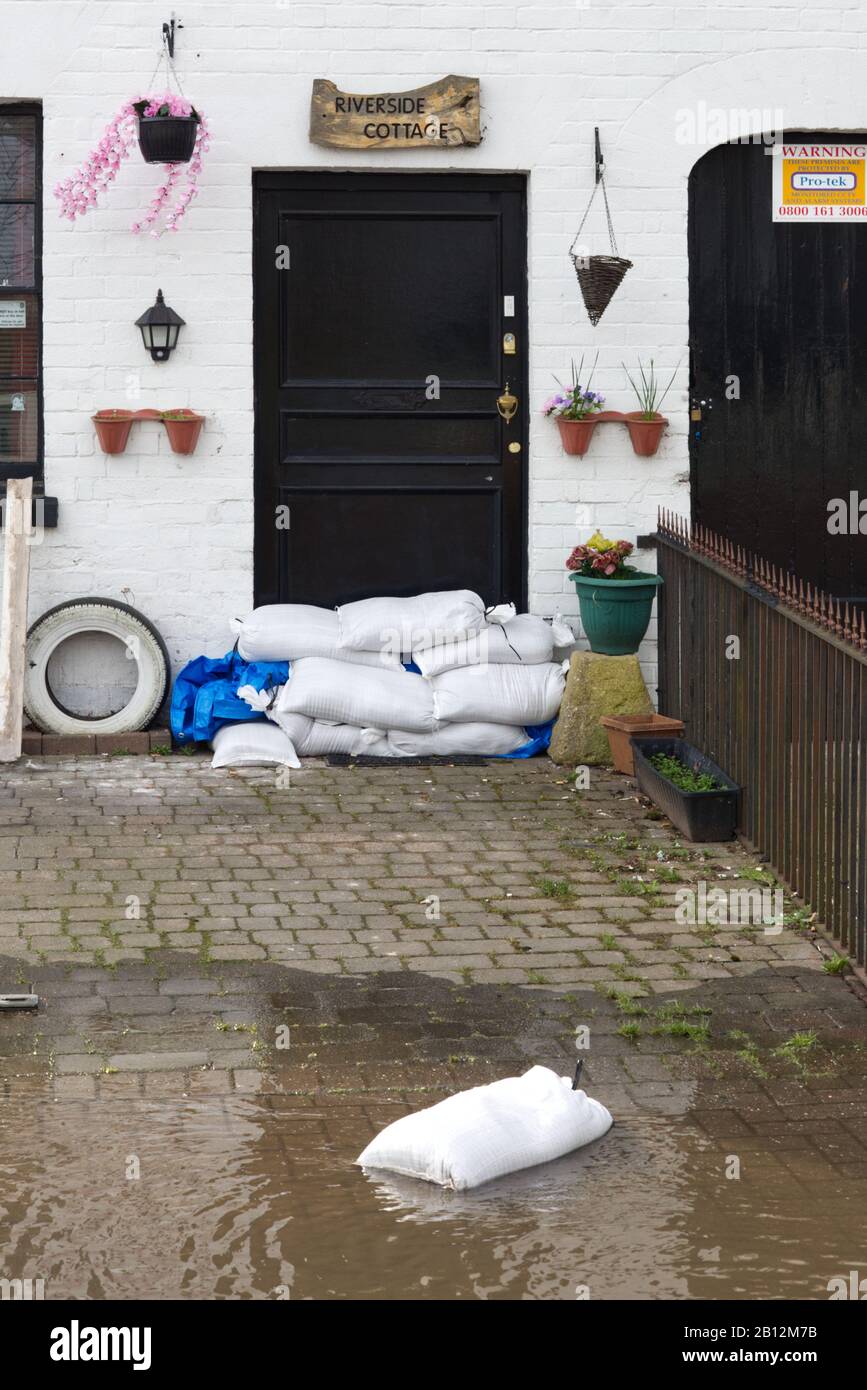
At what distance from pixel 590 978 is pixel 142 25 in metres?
5.44

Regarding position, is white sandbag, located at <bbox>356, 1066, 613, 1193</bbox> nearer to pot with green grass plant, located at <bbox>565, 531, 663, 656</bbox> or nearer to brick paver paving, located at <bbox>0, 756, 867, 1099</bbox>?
brick paver paving, located at <bbox>0, 756, 867, 1099</bbox>

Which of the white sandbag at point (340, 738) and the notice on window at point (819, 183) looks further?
the notice on window at point (819, 183)

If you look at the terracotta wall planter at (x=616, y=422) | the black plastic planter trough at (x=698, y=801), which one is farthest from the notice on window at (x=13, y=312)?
the black plastic planter trough at (x=698, y=801)

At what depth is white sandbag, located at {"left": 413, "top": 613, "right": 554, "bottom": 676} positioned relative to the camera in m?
9.05

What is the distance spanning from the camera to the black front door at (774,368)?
9.56 m

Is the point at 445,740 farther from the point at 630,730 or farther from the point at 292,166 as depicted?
the point at 292,166

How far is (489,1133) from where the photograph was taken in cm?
468

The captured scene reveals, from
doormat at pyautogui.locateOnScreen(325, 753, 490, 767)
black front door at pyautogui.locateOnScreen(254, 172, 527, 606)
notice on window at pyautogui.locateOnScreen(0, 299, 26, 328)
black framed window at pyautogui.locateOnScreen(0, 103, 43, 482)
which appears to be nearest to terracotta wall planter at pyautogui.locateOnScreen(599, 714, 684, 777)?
doormat at pyautogui.locateOnScreen(325, 753, 490, 767)

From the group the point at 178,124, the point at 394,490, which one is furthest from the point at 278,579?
the point at 178,124

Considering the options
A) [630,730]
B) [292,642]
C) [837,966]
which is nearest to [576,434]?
[630,730]

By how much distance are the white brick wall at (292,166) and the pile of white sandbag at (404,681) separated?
0.53m

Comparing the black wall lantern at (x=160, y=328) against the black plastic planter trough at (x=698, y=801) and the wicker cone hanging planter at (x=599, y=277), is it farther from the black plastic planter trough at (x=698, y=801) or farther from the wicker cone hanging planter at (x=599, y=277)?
the black plastic planter trough at (x=698, y=801)

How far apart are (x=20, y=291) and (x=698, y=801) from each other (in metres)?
4.28

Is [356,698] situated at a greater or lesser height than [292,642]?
lesser
